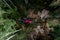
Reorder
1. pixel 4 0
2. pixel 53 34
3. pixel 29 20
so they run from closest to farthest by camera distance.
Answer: pixel 53 34 → pixel 29 20 → pixel 4 0

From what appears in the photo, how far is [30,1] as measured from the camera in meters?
2.42

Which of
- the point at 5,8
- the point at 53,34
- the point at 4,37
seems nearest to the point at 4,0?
the point at 5,8

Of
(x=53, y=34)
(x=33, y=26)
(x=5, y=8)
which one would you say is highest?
(x=5, y=8)

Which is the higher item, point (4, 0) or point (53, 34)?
point (4, 0)

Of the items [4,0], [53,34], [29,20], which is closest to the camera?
[53,34]

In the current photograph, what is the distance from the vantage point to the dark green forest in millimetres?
2107

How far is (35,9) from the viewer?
2.32 metres

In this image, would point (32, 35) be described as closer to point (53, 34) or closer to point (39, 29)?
point (39, 29)

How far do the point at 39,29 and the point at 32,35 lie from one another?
4.2 inches

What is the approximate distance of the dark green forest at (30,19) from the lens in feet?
6.91

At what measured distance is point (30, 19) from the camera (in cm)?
225

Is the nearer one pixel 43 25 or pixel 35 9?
pixel 43 25

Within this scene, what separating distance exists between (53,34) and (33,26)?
26cm

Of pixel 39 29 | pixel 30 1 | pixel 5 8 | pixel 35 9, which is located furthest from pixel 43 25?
pixel 5 8
